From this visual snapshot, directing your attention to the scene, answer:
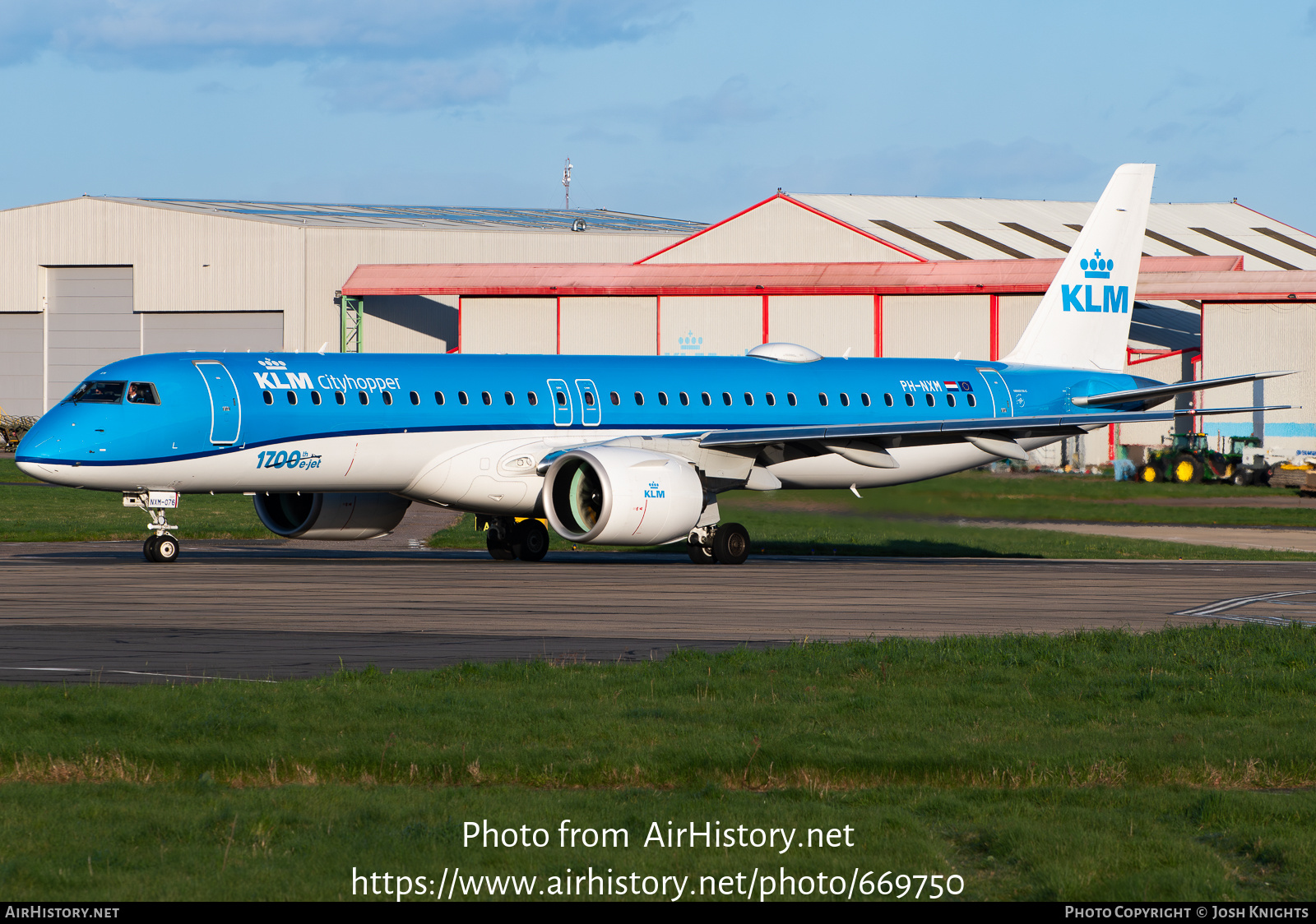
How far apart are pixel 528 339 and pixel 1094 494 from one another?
40.6m

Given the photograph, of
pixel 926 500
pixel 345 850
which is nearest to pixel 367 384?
pixel 926 500

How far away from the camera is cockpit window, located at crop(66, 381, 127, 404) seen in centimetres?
3055

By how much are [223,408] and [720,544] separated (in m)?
11.2

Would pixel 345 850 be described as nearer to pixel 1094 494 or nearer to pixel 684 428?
pixel 684 428

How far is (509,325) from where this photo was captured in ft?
270

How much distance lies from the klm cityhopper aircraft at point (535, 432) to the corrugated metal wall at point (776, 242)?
40238 millimetres

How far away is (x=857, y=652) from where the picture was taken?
18.4 m

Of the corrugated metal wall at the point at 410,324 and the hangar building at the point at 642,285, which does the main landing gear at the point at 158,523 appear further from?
the corrugated metal wall at the point at 410,324

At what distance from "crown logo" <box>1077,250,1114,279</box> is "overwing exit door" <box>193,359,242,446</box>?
77.1ft

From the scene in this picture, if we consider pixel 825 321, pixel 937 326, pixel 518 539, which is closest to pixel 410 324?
pixel 825 321

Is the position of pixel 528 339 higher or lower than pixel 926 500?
higher

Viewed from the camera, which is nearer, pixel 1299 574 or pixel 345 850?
pixel 345 850

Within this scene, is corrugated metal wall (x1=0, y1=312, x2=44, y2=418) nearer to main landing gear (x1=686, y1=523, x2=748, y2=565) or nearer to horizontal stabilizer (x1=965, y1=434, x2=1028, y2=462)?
main landing gear (x1=686, y1=523, x2=748, y2=565)

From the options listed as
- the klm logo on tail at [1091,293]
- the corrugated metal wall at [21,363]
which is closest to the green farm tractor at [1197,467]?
the klm logo on tail at [1091,293]
